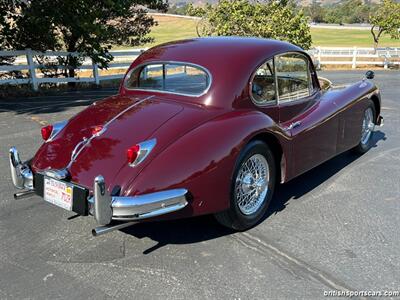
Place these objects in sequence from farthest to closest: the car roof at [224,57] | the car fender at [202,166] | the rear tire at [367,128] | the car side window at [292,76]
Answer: the rear tire at [367,128] < the car side window at [292,76] < the car roof at [224,57] < the car fender at [202,166]

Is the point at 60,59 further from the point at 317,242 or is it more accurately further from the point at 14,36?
the point at 317,242

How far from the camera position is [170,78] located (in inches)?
164

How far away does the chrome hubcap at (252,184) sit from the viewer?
355 centimetres

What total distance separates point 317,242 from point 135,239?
4.98 ft

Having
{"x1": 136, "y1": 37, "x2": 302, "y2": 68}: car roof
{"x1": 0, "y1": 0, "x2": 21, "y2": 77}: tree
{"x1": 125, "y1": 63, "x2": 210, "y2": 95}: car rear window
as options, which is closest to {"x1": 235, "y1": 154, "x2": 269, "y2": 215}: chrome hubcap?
{"x1": 125, "y1": 63, "x2": 210, "y2": 95}: car rear window

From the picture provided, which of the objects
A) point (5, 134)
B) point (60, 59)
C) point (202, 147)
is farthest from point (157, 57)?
point (60, 59)

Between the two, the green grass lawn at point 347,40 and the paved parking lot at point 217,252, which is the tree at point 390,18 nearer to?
the green grass lawn at point 347,40

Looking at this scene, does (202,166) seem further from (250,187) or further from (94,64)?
(94,64)

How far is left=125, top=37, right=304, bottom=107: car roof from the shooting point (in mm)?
3721

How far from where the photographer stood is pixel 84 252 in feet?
10.7

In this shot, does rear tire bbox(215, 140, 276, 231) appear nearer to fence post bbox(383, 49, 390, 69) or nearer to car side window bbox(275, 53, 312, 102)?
car side window bbox(275, 53, 312, 102)

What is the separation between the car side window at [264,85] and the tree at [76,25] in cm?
837

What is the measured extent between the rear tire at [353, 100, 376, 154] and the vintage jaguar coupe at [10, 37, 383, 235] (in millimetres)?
879

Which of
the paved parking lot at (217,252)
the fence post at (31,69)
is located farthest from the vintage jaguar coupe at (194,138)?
the fence post at (31,69)
